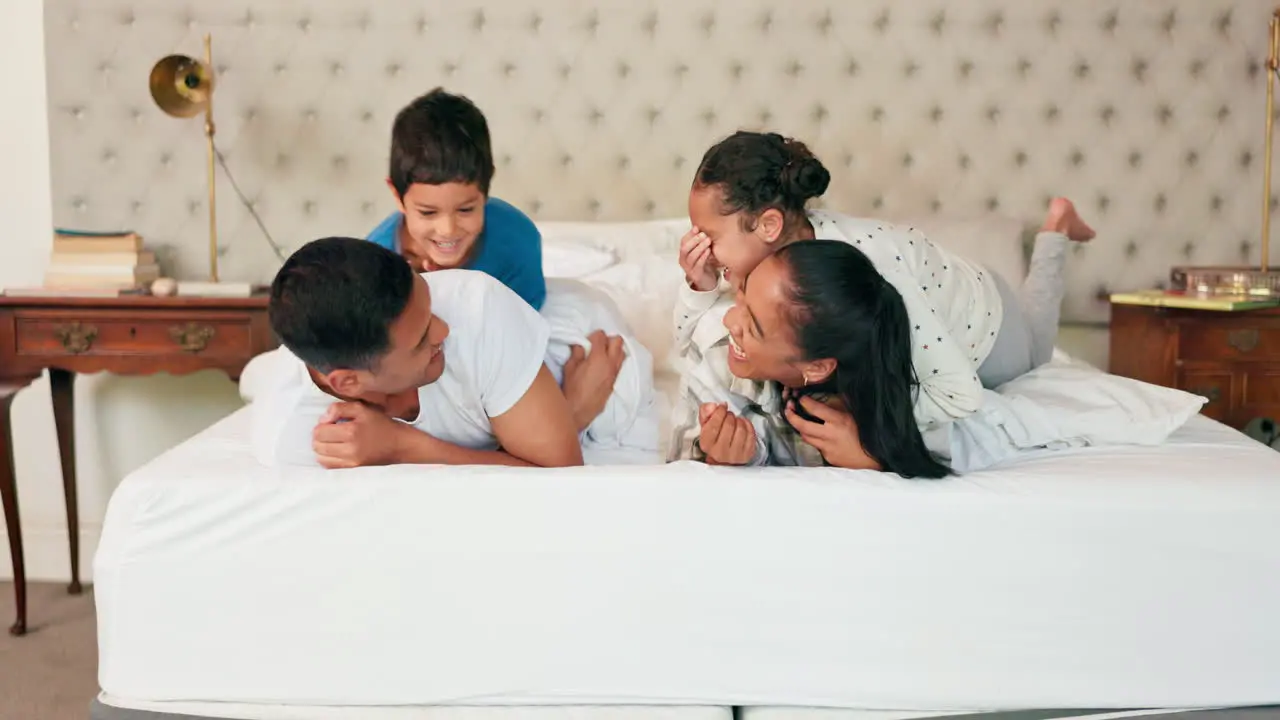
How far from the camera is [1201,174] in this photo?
373cm

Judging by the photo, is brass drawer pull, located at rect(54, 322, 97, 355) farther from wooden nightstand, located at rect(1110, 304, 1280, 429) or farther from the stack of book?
wooden nightstand, located at rect(1110, 304, 1280, 429)

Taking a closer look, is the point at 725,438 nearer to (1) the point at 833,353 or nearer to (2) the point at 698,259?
(1) the point at 833,353

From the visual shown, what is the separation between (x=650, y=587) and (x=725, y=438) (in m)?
0.31

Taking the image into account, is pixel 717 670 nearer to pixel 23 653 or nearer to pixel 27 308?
pixel 23 653

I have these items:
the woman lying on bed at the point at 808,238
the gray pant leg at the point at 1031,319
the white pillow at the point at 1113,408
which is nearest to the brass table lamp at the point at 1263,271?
the gray pant leg at the point at 1031,319

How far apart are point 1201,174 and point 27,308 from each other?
12.2ft

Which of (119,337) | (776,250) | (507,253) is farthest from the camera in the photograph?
(119,337)

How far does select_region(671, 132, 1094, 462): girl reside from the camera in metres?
2.00

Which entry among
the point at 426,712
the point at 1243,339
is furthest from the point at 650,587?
the point at 1243,339

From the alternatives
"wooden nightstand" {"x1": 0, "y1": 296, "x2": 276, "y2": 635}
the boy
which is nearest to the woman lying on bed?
the boy

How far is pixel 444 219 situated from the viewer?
2.24 m

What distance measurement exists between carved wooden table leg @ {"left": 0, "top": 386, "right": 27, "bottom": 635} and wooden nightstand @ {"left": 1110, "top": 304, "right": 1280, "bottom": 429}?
132 inches

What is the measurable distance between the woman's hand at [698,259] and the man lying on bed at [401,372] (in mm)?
414

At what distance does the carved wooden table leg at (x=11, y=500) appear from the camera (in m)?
3.14
